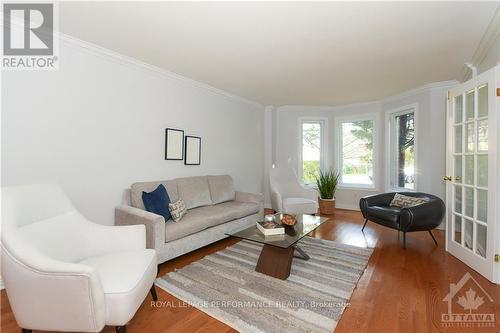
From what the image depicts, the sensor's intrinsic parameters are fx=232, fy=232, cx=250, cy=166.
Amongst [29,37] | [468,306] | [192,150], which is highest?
[29,37]

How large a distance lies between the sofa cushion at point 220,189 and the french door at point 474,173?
3022mm

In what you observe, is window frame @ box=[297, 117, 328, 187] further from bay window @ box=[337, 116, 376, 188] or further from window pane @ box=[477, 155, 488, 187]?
window pane @ box=[477, 155, 488, 187]

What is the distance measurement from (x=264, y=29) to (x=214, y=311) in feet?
8.17

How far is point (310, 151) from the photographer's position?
18.7 ft

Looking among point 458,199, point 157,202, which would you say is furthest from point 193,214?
point 458,199

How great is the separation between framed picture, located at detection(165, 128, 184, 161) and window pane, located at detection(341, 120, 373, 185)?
385 centimetres

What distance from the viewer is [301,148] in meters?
5.65

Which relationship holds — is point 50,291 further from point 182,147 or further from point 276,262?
point 182,147

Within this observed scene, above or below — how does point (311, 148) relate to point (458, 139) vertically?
above

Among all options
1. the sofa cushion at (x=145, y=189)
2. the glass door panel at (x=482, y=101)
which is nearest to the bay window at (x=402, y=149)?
the glass door panel at (x=482, y=101)

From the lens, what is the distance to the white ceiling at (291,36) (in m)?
1.94

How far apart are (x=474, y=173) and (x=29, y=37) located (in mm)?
4653

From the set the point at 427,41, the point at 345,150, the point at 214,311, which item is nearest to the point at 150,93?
the point at 214,311

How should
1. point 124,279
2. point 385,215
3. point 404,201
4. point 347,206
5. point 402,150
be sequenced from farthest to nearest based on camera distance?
point 347,206 → point 402,150 → point 404,201 → point 385,215 → point 124,279
